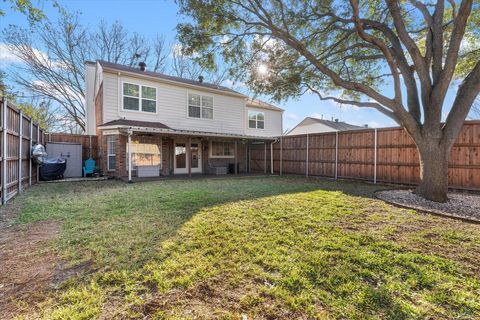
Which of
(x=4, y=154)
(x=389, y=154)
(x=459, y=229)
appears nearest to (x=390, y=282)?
(x=459, y=229)

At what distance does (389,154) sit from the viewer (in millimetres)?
8781

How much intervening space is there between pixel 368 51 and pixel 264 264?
9.42 metres

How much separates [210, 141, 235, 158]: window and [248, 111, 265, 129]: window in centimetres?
247

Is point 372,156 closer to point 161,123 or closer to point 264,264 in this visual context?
point 264,264

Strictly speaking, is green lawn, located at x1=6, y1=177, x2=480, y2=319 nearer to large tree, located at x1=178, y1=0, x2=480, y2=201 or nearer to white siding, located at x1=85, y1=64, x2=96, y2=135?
large tree, located at x1=178, y1=0, x2=480, y2=201

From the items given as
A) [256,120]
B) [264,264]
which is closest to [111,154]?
[256,120]

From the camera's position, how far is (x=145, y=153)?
11.5 m

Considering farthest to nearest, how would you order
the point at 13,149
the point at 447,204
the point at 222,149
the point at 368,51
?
the point at 222,149, the point at 368,51, the point at 13,149, the point at 447,204

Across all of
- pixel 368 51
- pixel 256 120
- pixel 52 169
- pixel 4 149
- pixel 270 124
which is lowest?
pixel 52 169

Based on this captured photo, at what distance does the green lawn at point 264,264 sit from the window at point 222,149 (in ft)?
31.5

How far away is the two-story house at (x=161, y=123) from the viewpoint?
10.6m

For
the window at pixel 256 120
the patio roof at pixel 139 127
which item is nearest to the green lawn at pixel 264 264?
the patio roof at pixel 139 127

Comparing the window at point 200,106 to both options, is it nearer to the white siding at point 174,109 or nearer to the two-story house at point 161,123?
the two-story house at point 161,123

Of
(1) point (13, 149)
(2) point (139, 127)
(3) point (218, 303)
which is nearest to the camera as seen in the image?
(3) point (218, 303)
